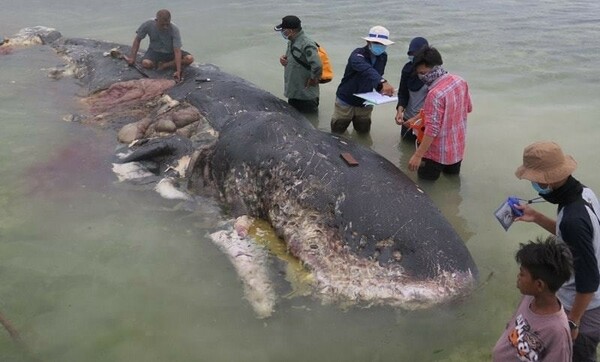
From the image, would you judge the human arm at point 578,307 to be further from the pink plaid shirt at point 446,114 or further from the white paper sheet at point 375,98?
the white paper sheet at point 375,98

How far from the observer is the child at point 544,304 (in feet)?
9.01

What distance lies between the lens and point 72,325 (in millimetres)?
4293

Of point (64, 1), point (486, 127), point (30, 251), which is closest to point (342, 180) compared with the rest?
point (30, 251)

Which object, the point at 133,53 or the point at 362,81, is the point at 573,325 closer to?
the point at 362,81

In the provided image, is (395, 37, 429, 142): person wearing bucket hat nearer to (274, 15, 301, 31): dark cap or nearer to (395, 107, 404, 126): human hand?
(395, 107, 404, 126): human hand

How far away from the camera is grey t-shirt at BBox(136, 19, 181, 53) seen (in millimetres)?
8914

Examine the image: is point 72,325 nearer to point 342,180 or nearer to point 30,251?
point 30,251

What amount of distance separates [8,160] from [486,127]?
668 centimetres

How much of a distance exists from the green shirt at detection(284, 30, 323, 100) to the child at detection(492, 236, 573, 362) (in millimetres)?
5224

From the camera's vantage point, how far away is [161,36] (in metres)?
9.02

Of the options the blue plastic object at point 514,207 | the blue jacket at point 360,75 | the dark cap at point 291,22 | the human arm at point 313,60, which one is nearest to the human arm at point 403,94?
the blue jacket at point 360,75

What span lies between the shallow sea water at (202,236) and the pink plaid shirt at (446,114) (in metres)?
0.60

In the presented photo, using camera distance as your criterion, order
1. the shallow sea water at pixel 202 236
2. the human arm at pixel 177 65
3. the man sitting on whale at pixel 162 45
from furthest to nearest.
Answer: the man sitting on whale at pixel 162 45 < the human arm at pixel 177 65 < the shallow sea water at pixel 202 236

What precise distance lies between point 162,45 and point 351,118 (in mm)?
3549
